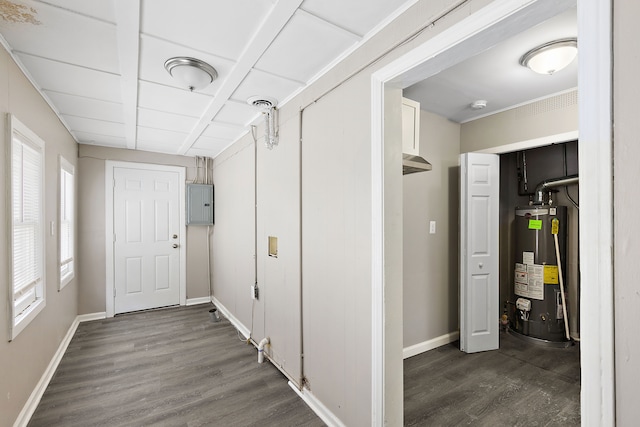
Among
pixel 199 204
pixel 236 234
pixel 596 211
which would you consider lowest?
pixel 236 234

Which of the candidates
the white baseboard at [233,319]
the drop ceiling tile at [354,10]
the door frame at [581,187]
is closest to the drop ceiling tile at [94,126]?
the white baseboard at [233,319]

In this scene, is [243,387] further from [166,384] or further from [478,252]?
[478,252]

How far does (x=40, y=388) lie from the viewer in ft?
7.68

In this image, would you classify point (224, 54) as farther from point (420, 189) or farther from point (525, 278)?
point (525, 278)

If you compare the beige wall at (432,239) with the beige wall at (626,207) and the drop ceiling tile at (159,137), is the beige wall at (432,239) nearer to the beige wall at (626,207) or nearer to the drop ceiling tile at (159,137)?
the beige wall at (626,207)

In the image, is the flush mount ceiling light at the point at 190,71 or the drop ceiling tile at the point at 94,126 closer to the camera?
the flush mount ceiling light at the point at 190,71

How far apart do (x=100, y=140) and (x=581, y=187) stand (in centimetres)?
480

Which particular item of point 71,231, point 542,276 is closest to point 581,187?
point 542,276

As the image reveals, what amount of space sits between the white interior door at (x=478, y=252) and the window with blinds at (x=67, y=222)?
13.8 feet

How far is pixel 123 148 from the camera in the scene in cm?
435

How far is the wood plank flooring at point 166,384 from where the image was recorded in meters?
2.11

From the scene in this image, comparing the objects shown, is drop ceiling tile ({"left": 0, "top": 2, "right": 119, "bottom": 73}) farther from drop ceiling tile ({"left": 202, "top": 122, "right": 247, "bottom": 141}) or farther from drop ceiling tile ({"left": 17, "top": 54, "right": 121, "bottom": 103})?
drop ceiling tile ({"left": 202, "top": 122, "right": 247, "bottom": 141})

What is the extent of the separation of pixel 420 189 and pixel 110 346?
372 centimetres

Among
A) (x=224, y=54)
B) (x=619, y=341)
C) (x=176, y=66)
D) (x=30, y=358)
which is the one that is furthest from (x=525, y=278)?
(x=30, y=358)
